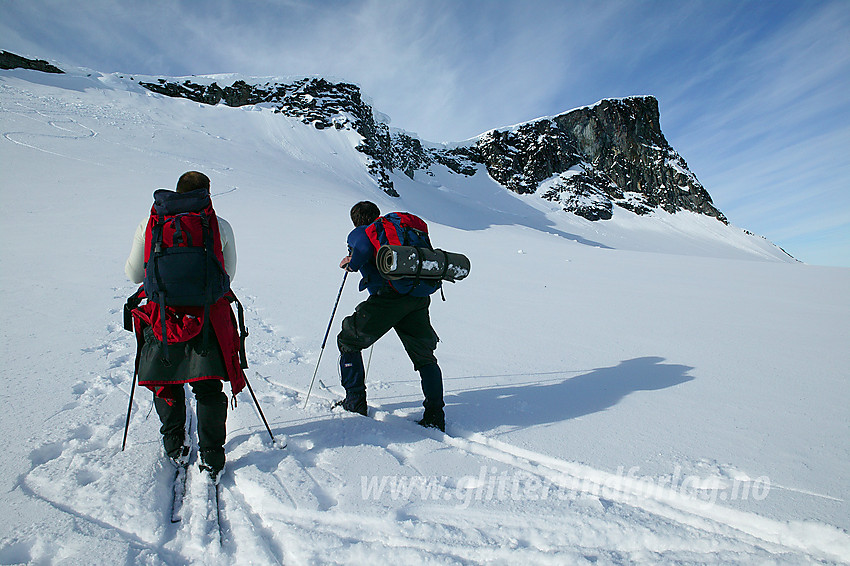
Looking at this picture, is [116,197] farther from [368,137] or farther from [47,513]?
[368,137]

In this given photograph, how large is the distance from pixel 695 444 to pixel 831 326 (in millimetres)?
4674

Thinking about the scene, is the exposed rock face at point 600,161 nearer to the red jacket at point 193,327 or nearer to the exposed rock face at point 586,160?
the exposed rock face at point 586,160

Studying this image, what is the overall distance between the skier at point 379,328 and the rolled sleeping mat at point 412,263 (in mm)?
179

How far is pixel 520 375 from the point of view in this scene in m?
3.98

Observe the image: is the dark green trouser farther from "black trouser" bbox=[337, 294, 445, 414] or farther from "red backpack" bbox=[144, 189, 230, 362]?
"red backpack" bbox=[144, 189, 230, 362]

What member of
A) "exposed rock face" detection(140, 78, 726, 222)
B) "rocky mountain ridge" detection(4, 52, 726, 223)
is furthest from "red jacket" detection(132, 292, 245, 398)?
"exposed rock face" detection(140, 78, 726, 222)

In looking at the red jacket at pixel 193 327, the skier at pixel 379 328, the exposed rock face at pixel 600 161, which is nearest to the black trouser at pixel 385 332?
the skier at pixel 379 328

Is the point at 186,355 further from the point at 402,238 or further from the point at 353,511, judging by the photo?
the point at 402,238

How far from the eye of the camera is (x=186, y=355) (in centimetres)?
227

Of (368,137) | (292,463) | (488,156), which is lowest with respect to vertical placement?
(292,463)

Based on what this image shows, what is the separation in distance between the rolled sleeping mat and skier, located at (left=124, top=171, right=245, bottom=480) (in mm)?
956

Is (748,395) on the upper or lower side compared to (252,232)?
lower

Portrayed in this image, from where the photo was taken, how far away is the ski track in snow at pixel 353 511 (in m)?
1.70

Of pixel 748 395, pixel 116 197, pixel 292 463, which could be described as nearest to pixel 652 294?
pixel 748 395
